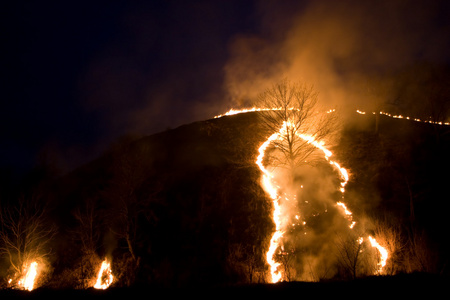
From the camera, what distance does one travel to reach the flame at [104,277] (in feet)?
47.0

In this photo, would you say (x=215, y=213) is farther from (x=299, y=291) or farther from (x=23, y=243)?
(x=23, y=243)

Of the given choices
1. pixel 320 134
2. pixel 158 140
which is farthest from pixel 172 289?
pixel 158 140

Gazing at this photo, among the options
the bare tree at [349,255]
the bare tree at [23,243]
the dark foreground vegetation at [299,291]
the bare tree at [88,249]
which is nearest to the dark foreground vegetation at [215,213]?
the bare tree at [88,249]

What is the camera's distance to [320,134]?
1741 centimetres

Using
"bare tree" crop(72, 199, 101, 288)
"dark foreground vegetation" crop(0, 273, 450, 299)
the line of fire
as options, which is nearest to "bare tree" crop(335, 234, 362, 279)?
the line of fire

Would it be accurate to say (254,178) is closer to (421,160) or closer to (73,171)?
(421,160)

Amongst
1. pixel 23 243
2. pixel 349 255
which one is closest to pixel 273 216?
pixel 349 255

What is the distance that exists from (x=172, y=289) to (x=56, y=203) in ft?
71.3

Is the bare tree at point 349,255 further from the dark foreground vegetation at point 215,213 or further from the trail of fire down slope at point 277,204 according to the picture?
the trail of fire down slope at point 277,204

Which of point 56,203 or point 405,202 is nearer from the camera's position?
point 405,202

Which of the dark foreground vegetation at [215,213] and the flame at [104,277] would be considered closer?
the dark foreground vegetation at [215,213]

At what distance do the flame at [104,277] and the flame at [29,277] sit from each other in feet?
13.8

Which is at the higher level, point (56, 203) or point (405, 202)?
point (56, 203)

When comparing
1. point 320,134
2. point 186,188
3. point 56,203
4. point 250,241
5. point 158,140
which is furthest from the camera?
point 158,140
